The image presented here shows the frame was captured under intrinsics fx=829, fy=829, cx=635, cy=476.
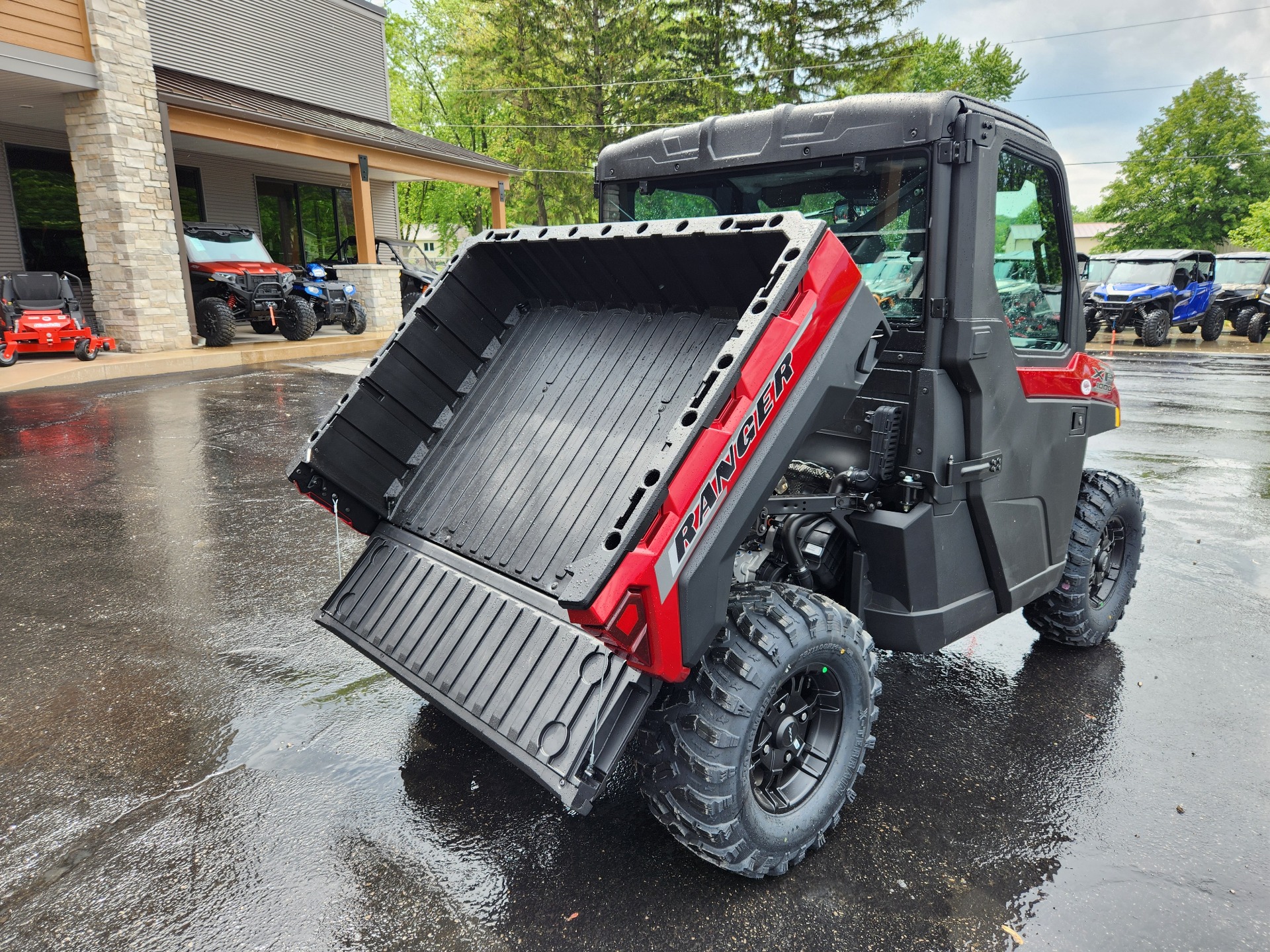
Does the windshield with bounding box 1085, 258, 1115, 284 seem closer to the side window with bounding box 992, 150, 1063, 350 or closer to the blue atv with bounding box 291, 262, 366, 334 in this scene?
the blue atv with bounding box 291, 262, 366, 334

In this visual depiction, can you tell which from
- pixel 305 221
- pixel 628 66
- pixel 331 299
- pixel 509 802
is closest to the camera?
Result: pixel 509 802

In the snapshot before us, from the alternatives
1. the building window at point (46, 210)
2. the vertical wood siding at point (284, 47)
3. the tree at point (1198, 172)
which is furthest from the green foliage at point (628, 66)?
the tree at point (1198, 172)

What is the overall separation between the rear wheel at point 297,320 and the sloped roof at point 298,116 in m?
3.39

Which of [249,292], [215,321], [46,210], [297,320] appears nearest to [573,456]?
[215,321]

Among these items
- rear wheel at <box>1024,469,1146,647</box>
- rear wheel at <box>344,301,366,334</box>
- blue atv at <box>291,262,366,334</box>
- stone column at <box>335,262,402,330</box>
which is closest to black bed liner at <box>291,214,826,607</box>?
rear wheel at <box>1024,469,1146,647</box>

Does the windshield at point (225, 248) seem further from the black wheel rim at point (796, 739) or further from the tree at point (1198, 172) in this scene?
the tree at point (1198, 172)

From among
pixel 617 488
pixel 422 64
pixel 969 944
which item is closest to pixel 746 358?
pixel 617 488

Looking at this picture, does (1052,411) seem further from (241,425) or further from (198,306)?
(198,306)

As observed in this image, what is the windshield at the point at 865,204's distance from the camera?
2832mm

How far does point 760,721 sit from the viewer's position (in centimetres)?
238

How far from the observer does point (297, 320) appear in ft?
50.9

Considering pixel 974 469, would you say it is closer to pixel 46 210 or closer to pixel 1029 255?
pixel 1029 255

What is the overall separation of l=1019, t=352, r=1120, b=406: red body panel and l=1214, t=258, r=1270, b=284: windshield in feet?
74.4

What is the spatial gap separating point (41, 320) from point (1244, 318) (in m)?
25.6
